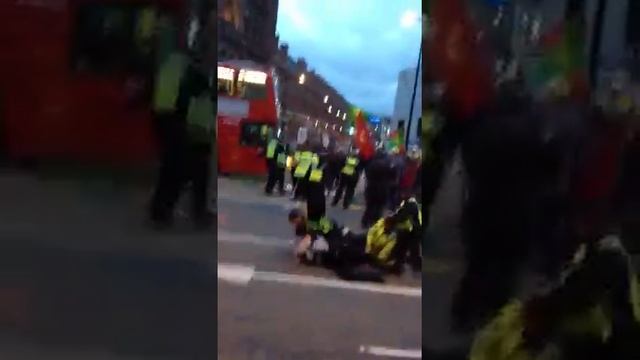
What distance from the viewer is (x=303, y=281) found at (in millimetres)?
1924

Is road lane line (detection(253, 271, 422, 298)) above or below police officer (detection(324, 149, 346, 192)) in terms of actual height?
below

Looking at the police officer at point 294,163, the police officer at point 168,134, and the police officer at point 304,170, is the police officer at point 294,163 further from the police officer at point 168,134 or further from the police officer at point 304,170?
the police officer at point 168,134

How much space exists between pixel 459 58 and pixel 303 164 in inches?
17.0

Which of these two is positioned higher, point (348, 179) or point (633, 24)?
point (633, 24)

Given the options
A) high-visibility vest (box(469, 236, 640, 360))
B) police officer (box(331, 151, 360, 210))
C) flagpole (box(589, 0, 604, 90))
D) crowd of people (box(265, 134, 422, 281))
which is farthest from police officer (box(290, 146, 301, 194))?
flagpole (box(589, 0, 604, 90))

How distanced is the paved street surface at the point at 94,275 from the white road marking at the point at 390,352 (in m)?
0.40

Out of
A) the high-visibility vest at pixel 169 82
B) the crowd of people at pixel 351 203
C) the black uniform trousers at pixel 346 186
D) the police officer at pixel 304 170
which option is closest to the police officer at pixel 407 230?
the crowd of people at pixel 351 203

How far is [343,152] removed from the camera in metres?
1.94

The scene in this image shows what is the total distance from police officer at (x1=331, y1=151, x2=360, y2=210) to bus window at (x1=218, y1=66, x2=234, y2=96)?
33 centimetres

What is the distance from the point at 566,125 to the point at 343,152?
0.52 meters

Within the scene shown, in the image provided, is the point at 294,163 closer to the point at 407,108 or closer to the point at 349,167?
the point at 349,167

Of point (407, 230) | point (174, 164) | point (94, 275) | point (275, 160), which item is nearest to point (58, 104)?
point (174, 164)

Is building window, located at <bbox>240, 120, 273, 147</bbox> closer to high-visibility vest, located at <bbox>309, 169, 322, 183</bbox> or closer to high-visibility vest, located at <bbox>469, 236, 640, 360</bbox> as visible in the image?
high-visibility vest, located at <bbox>309, 169, 322, 183</bbox>

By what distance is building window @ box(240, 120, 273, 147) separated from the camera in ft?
6.07
